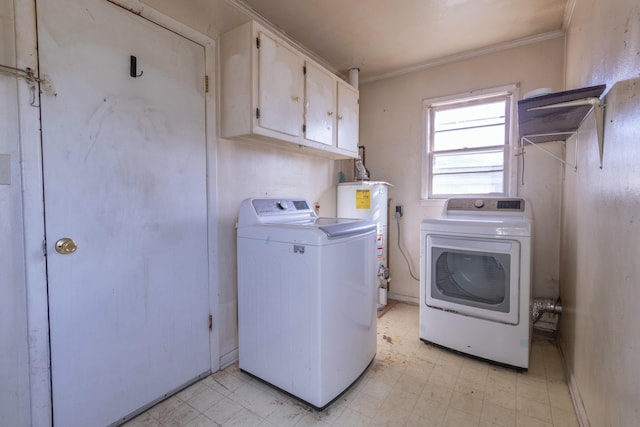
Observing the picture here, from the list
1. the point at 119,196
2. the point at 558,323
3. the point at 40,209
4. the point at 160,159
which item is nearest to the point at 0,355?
the point at 40,209

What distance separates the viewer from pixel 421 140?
3.17m

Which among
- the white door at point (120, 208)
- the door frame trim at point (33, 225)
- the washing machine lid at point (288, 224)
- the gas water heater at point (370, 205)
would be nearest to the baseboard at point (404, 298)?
the gas water heater at point (370, 205)

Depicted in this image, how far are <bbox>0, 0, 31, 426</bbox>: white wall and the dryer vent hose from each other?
312 cm

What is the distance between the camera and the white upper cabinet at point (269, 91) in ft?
6.03

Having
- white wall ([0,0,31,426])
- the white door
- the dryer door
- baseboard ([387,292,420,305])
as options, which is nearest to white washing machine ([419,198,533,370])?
the dryer door

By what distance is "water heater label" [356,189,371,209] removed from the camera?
9.68 feet

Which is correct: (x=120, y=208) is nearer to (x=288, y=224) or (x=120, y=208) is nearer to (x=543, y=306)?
(x=288, y=224)

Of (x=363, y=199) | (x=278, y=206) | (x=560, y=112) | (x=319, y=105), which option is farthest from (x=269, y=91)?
(x=560, y=112)

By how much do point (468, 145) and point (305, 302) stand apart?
2.38 meters

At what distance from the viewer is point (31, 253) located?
4.09 feet

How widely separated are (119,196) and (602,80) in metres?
2.39

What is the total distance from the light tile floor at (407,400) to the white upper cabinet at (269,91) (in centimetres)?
159

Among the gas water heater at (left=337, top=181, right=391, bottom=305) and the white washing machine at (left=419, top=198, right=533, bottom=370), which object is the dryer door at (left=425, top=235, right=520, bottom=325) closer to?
the white washing machine at (left=419, top=198, right=533, bottom=370)

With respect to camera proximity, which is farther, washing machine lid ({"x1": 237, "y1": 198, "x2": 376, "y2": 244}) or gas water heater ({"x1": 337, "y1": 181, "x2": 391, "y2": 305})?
gas water heater ({"x1": 337, "y1": 181, "x2": 391, "y2": 305})
